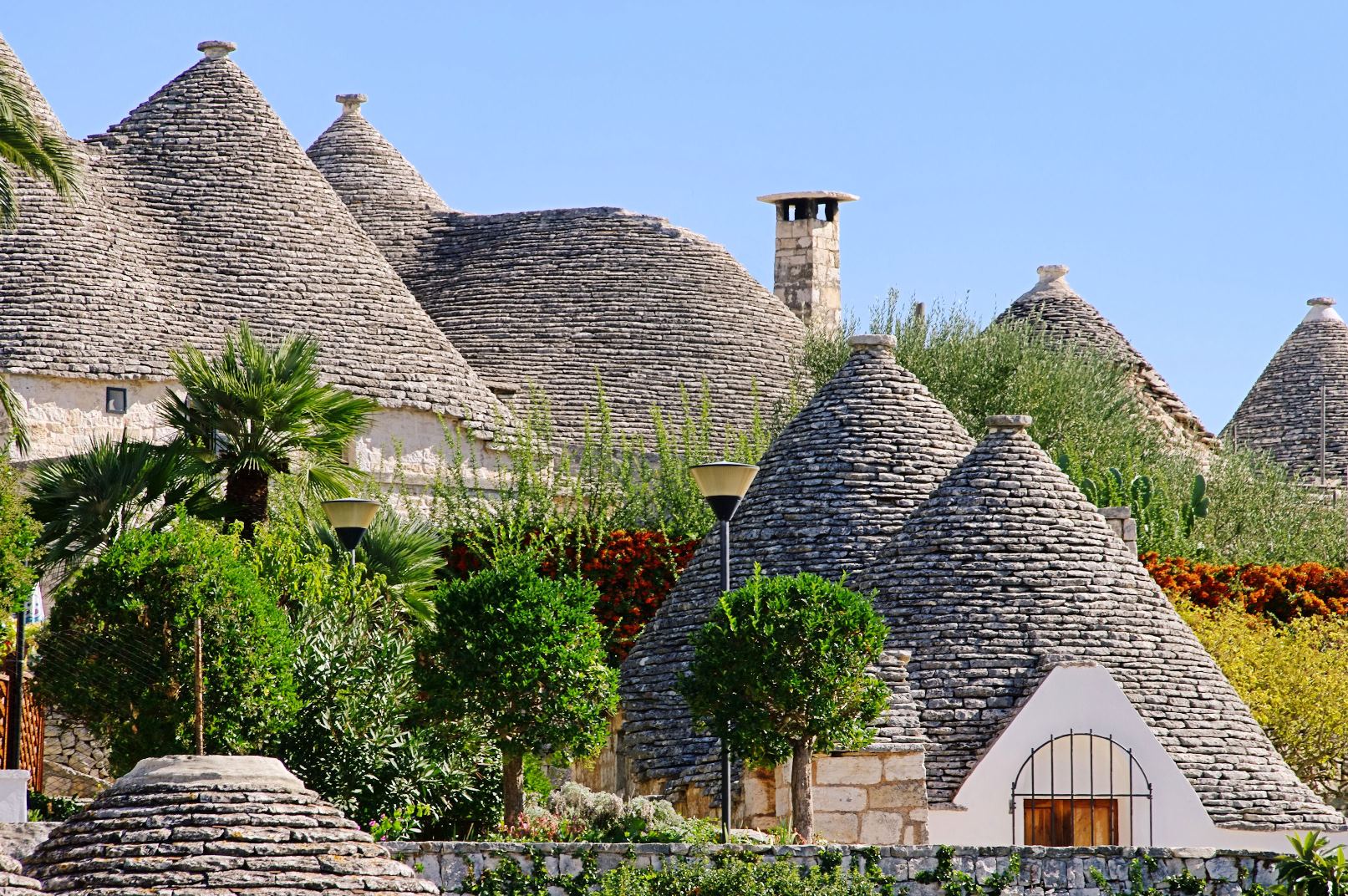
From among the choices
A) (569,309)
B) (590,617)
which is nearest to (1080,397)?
(569,309)

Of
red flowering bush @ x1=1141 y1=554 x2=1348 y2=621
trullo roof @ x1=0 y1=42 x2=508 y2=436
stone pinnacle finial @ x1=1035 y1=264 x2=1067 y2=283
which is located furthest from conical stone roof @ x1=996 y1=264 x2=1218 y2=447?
trullo roof @ x1=0 y1=42 x2=508 y2=436

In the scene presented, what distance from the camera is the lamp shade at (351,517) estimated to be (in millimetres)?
19203

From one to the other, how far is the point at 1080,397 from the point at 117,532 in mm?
17329

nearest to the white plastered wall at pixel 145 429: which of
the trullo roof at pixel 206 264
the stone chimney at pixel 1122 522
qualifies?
the trullo roof at pixel 206 264

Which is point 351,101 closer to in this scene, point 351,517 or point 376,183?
point 376,183

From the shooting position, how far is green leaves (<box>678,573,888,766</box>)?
59.7 feet

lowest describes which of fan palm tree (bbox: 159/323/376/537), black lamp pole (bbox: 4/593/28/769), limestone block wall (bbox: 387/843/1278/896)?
limestone block wall (bbox: 387/843/1278/896)

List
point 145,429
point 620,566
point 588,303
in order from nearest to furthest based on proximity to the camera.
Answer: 1. point 620,566
2. point 145,429
3. point 588,303

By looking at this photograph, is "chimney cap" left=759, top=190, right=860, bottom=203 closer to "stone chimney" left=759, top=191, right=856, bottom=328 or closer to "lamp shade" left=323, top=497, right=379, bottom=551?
"stone chimney" left=759, top=191, right=856, bottom=328

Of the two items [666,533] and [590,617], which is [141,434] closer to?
[666,533]

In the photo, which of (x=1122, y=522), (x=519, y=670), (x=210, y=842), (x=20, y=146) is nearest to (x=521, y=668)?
(x=519, y=670)

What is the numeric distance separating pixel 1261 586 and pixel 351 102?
1828 cm

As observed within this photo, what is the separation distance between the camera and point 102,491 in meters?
21.1

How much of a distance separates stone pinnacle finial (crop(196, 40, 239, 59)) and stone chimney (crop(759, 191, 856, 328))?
422 inches
